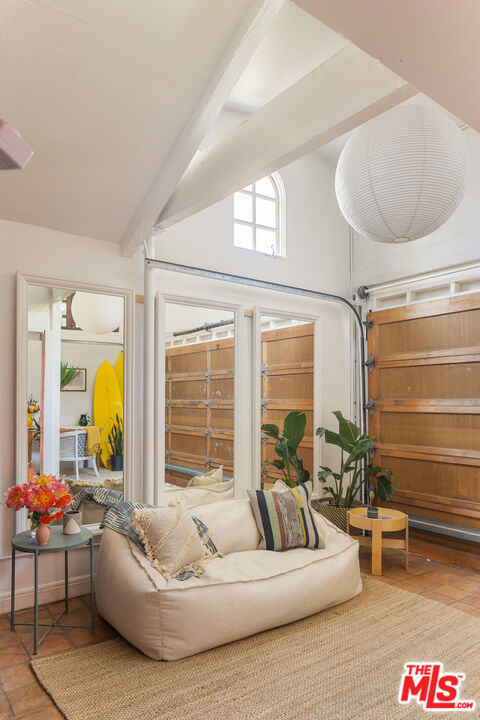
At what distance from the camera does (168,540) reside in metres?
3.01

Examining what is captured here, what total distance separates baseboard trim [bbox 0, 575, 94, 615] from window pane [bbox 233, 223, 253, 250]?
3036 millimetres

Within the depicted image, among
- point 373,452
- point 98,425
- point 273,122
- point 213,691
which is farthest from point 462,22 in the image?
point 373,452

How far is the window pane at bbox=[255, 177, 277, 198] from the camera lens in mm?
4980

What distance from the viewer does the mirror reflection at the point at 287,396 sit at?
464 cm

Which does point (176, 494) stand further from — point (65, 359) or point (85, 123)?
point (85, 123)

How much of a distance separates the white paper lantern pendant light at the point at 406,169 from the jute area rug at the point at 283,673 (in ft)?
7.29

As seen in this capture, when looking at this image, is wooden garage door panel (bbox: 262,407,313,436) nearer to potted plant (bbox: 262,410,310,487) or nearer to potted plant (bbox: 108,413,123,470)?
potted plant (bbox: 262,410,310,487)

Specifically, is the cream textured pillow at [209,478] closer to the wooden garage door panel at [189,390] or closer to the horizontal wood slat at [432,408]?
the wooden garage door panel at [189,390]

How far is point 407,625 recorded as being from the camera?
3045 mm

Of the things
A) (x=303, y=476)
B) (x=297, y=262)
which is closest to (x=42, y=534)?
(x=303, y=476)

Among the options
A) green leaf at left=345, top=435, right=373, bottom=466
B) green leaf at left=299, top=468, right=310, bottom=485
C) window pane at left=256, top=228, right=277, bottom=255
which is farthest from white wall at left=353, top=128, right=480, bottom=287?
green leaf at left=299, top=468, right=310, bottom=485

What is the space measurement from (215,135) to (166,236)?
1.11m

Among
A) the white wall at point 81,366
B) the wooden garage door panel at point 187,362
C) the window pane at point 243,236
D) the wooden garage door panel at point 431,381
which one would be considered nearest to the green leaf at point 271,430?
the wooden garage door panel at point 187,362

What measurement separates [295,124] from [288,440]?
8.91 ft
